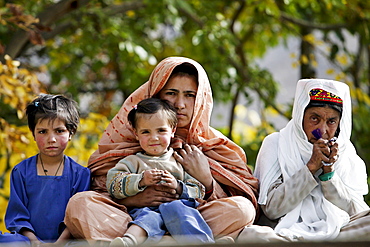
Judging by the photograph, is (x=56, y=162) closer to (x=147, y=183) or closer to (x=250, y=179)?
(x=147, y=183)

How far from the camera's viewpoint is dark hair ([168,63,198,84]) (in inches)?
159

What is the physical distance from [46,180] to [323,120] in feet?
4.94

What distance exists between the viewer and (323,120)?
385 cm

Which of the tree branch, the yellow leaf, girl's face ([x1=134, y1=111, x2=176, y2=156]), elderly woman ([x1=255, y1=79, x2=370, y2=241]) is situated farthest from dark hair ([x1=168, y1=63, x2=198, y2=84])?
the yellow leaf

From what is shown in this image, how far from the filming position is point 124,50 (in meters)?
6.65

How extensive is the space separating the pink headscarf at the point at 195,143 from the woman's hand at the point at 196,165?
0.08m

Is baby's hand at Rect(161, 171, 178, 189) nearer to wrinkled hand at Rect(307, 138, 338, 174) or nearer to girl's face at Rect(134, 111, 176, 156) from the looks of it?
girl's face at Rect(134, 111, 176, 156)

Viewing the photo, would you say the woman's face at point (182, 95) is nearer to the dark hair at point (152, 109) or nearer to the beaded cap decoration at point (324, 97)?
the dark hair at point (152, 109)

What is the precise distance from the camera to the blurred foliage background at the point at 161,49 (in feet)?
19.3

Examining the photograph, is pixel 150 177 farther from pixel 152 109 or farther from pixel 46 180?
pixel 46 180

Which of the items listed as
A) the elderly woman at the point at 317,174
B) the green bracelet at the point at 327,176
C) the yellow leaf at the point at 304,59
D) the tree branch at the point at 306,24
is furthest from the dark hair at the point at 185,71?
the yellow leaf at the point at 304,59

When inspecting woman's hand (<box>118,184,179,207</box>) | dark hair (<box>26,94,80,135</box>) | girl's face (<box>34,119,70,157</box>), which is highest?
dark hair (<box>26,94,80,135</box>)

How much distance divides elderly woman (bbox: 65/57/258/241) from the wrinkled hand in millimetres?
414

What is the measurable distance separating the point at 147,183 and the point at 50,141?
0.58m
